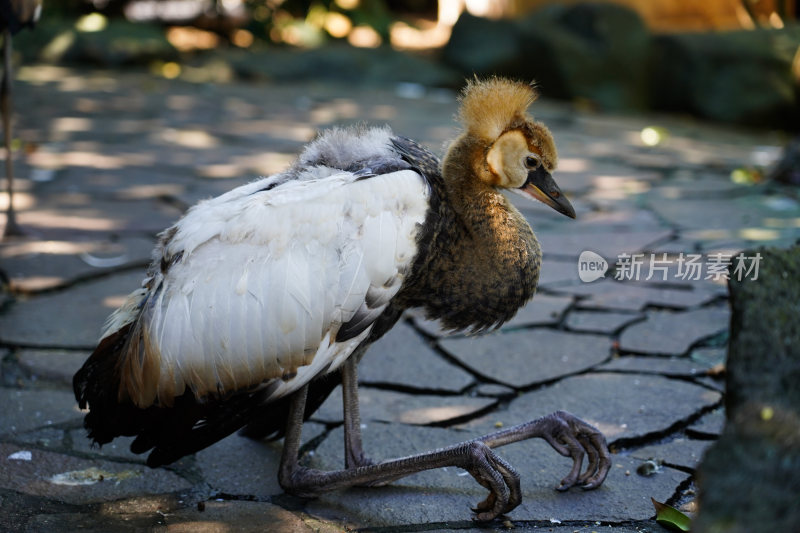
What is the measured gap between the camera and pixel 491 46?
9.81 meters

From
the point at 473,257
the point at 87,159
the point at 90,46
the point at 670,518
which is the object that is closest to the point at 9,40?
the point at 87,159

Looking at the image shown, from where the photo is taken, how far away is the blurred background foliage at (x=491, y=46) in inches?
347

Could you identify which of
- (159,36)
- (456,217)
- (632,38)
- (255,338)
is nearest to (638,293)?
(456,217)

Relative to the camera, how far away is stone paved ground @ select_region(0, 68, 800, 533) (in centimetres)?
251

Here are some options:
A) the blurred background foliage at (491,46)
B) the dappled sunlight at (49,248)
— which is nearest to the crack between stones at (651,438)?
the dappled sunlight at (49,248)

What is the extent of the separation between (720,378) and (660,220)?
6.83 ft

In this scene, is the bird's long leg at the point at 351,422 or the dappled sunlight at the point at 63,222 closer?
the bird's long leg at the point at 351,422

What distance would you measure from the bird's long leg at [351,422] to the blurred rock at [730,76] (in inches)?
274

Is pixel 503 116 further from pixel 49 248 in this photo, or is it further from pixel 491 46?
pixel 491 46

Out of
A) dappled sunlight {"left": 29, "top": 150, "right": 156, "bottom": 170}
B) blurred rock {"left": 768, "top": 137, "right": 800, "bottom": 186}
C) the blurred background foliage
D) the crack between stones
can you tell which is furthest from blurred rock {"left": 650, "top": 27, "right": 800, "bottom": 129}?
the crack between stones

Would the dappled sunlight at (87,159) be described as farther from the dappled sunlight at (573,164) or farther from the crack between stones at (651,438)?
the crack between stones at (651,438)

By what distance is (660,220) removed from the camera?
517cm

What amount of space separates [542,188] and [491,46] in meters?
7.55

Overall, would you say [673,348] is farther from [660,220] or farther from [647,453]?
[660,220]
